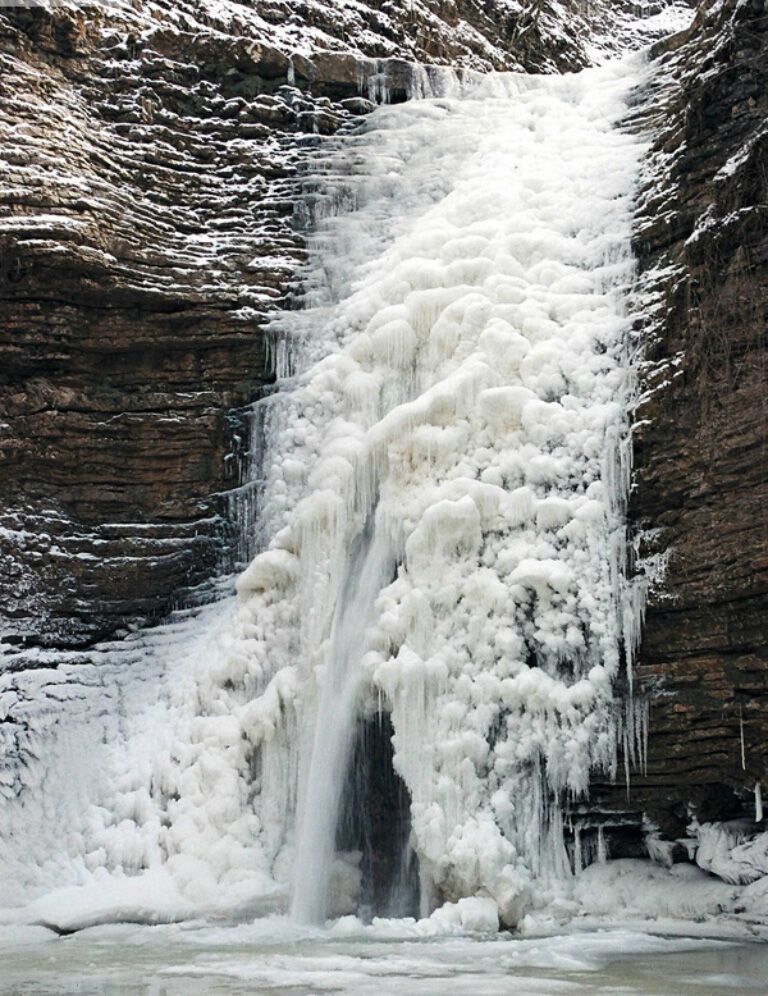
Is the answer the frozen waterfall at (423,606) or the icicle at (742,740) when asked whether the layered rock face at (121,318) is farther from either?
the icicle at (742,740)

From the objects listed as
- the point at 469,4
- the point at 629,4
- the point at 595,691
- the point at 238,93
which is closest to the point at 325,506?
the point at 595,691

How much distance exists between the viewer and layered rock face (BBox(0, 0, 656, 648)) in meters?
9.48

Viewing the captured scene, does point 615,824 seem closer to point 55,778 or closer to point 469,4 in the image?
point 55,778

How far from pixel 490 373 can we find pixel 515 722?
258cm

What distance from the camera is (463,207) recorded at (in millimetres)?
10227

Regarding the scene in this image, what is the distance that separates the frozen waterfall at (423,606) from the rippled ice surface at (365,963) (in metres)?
0.66

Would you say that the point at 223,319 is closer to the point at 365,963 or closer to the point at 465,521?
the point at 465,521

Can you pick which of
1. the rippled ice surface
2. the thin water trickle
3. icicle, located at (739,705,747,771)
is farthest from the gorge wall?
the thin water trickle

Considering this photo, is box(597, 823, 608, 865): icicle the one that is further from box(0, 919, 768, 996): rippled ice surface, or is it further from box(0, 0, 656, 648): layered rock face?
box(0, 0, 656, 648): layered rock face

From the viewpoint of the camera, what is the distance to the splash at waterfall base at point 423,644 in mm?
7148

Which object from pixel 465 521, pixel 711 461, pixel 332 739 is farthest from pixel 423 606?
pixel 711 461

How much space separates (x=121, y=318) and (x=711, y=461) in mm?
5131

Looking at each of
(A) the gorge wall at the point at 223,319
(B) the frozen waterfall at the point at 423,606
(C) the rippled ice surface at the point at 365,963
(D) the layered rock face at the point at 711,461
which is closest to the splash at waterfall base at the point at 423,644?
(B) the frozen waterfall at the point at 423,606

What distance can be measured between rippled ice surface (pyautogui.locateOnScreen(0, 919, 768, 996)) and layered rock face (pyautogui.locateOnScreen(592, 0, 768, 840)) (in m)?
1.17
